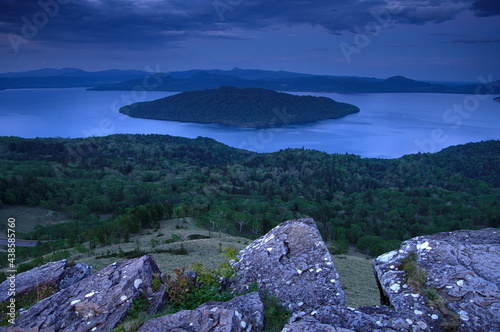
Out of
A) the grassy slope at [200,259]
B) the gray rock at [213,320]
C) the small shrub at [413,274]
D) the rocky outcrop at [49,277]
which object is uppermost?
the small shrub at [413,274]

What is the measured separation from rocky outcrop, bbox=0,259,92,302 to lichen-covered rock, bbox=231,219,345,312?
182 inches

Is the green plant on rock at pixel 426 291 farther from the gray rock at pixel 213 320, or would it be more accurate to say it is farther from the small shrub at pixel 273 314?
the gray rock at pixel 213 320

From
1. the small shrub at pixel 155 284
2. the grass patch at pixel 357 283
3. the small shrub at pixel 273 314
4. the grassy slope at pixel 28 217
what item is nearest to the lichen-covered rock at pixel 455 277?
the small shrub at pixel 273 314

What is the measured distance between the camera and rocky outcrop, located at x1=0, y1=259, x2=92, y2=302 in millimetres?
8555

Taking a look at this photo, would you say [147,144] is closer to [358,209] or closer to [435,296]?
[358,209]

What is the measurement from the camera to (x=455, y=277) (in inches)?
246

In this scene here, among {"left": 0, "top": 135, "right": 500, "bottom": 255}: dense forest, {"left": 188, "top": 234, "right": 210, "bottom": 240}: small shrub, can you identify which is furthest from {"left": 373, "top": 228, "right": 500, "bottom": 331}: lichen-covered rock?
{"left": 0, "top": 135, "right": 500, "bottom": 255}: dense forest

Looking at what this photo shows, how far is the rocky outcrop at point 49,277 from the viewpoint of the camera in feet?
28.1

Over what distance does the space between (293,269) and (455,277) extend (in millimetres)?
3406

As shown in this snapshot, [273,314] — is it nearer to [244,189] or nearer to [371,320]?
[371,320]

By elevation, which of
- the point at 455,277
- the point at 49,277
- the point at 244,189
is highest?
the point at 455,277

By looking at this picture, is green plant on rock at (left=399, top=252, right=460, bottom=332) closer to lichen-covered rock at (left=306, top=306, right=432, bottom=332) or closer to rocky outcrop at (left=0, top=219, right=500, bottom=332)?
rocky outcrop at (left=0, top=219, right=500, bottom=332)

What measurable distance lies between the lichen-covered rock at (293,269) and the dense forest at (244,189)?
25.6m

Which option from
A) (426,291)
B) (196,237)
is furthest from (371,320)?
(196,237)
